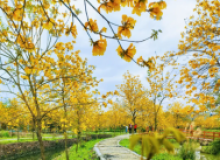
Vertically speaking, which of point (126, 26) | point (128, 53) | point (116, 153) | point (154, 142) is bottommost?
point (116, 153)

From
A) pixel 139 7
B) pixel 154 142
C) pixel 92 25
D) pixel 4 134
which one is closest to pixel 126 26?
pixel 139 7

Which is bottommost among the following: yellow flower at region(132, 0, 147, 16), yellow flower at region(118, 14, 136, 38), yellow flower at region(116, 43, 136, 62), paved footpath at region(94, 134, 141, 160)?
paved footpath at region(94, 134, 141, 160)

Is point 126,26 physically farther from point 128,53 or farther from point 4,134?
point 4,134

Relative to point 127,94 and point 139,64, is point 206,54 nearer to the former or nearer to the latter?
point 139,64

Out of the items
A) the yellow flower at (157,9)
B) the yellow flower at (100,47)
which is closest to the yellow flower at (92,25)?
the yellow flower at (100,47)

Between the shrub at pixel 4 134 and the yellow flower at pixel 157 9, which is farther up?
the yellow flower at pixel 157 9

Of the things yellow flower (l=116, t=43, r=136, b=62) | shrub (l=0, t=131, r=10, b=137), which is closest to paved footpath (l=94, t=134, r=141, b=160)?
yellow flower (l=116, t=43, r=136, b=62)

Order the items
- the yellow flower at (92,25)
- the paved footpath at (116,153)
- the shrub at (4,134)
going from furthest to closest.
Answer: the shrub at (4,134) → the paved footpath at (116,153) → the yellow flower at (92,25)

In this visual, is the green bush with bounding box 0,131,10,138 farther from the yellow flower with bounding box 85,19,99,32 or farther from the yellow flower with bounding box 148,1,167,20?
the yellow flower with bounding box 148,1,167,20

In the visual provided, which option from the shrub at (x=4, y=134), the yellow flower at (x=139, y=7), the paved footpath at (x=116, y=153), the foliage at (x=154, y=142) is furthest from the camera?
the shrub at (x=4, y=134)

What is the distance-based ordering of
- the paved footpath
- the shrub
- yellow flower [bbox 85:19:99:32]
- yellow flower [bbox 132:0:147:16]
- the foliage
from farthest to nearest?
the shrub → the paved footpath → yellow flower [bbox 85:19:99:32] → yellow flower [bbox 132:0:147:16] → the foliage

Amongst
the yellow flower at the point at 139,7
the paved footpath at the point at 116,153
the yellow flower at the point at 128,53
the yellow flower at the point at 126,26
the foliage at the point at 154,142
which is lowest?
the paved footpath at the point at 116,153

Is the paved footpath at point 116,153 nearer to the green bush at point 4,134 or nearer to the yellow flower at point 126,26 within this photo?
the yellow flower at point 126,26

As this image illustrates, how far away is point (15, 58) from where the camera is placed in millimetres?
2686
